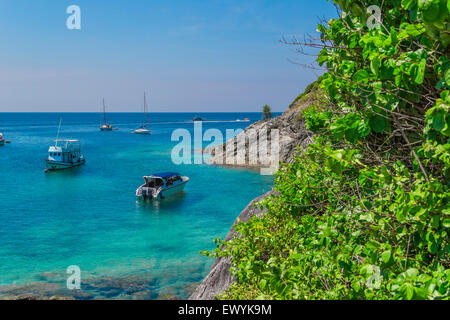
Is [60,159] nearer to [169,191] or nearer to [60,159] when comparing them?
[60,159]

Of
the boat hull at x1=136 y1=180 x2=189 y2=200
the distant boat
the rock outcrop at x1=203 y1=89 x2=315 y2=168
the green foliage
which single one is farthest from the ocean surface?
the rock outcrop at x1=203 y1=89 x2=315 y2=168

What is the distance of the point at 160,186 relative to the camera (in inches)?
1200

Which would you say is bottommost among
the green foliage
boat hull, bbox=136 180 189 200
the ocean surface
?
the ocean surface

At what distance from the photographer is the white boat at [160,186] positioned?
30.1 m

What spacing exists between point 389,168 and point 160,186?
2797 cm

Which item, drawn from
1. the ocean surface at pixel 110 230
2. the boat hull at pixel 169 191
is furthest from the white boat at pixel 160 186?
the ocean surface at pixel 110 230

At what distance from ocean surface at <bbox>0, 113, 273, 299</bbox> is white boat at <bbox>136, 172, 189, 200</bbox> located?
2.31 ft

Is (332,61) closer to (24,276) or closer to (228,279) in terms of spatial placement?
(228,279)

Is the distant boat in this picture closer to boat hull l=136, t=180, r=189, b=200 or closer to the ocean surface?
the ocean surface

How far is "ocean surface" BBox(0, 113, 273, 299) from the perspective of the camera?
50.2 feet

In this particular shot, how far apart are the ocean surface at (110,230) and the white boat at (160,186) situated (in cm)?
70

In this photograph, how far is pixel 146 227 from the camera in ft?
77.6
